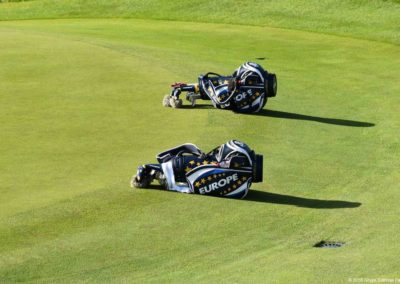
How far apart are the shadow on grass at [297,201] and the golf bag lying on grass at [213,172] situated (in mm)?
580

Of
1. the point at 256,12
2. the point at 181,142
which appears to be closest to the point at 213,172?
the point at 181,142

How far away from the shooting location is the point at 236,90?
34.5 meters

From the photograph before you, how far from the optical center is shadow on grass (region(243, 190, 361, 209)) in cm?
2395

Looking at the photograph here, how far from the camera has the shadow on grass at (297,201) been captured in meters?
24.0

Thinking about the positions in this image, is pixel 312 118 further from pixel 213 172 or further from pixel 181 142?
pixel 213 172

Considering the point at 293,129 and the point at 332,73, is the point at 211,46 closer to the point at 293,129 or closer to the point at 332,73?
the point at 332,73

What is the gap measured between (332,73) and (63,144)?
60.9ft

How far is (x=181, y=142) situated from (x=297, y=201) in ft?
22.6

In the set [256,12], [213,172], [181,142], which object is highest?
[256,12]

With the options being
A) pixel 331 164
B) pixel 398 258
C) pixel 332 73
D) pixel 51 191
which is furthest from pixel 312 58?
pixel 398 258

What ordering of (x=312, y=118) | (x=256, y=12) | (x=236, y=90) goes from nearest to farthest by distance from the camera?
(x=236, y=90) < (x=312, y=118) < (x=256, y=12)

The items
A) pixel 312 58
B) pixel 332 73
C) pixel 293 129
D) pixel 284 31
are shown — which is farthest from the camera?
pixel 284 31

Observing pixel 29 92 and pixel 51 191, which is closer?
pixel 51 191

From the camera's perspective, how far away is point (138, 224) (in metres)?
21.9
